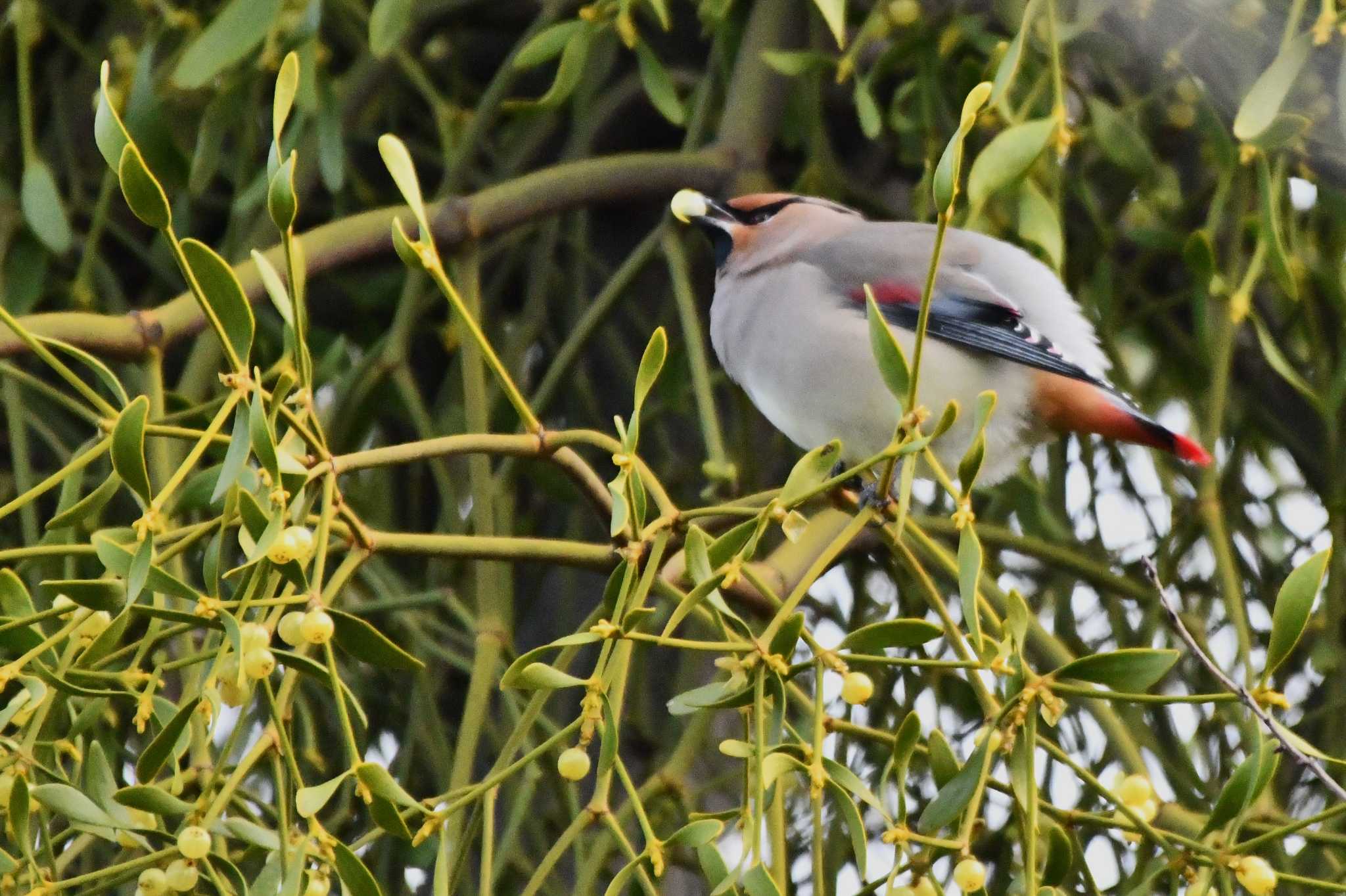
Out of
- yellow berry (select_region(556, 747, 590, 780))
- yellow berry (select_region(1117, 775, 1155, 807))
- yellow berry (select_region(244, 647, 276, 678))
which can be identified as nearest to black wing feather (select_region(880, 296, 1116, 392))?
yellow berry (select_region(1117, 775, 1155, 807))

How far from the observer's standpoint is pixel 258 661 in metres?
1.06

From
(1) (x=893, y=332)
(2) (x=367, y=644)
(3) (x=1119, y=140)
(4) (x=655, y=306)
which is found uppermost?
(2) (x=367, y=644)

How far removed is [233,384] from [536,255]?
1213 mm

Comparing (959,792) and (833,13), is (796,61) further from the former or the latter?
(959,792)

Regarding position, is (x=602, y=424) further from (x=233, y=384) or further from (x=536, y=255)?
(x=233, y=384)

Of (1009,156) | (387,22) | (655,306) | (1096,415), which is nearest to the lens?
(1009,156)

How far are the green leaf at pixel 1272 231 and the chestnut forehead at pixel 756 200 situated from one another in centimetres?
50

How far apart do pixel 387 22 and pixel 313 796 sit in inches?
33.7

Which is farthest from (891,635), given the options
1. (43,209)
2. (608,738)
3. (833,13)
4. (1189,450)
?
(43,209)

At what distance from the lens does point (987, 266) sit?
202 cm

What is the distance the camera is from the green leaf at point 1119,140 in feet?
6.00

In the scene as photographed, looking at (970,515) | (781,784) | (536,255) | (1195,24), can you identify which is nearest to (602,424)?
(536,255)

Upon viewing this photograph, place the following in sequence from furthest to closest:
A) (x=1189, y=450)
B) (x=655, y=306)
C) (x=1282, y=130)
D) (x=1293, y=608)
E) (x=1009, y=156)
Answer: (x=655, y=306) < (x=1189, y=450) < (x=1282, y=130) < (x=1009, y=156) < (x=1293, y=608)

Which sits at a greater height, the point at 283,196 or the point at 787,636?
the point at 283,196
